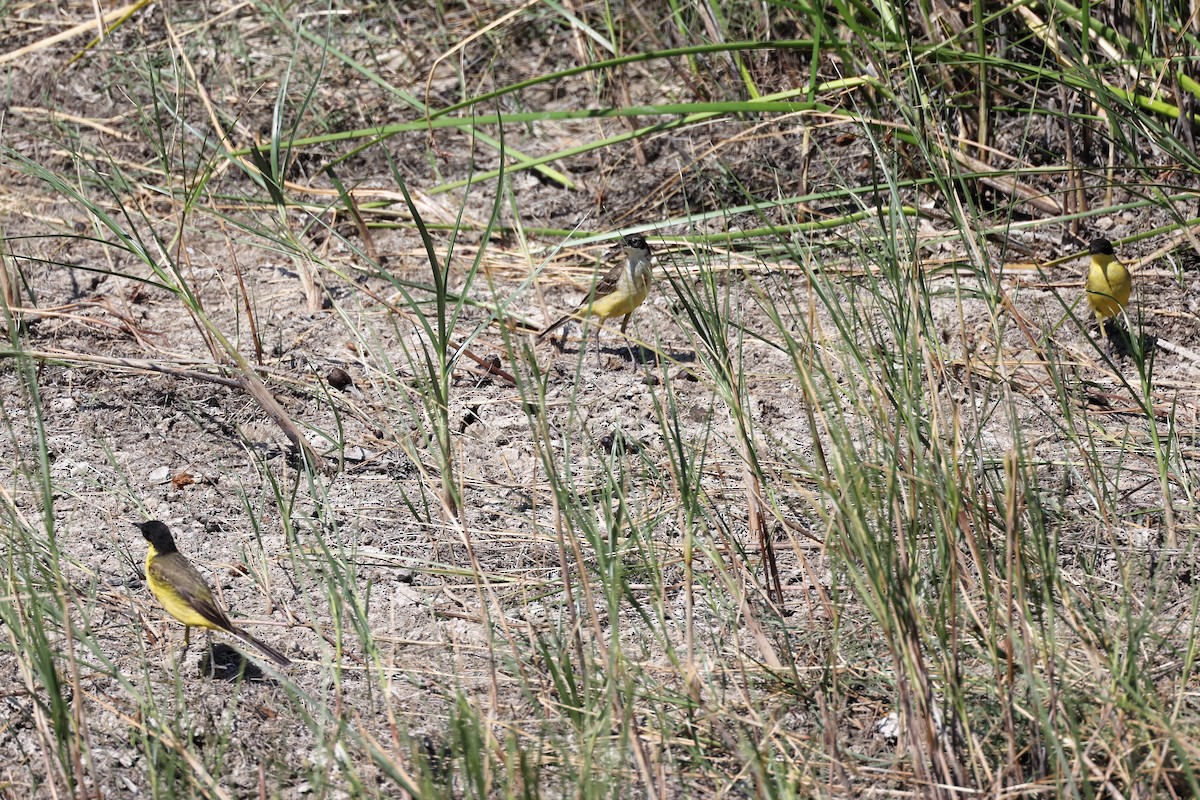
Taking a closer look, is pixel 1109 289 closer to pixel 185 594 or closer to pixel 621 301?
pixel 621 301

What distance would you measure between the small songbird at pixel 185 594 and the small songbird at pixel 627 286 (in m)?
1.98

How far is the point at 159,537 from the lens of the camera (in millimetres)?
3586

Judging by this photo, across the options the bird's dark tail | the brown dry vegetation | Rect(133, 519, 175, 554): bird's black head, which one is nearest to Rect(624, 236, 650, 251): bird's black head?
the brown dry vegetation

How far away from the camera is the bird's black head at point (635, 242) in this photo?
5176mm

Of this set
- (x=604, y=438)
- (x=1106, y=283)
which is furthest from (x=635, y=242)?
(x=1106, y=283)

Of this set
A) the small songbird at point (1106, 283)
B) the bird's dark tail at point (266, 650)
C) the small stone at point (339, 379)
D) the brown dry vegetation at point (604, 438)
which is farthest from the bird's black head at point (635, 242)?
the bird's dark tail at point (266, 650)

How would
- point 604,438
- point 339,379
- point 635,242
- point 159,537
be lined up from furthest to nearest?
point 635,242 < point 339,379 < point 604,438 < point 159,537

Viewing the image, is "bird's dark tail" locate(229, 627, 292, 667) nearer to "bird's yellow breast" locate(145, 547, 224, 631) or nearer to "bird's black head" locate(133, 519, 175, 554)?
"bird's yellow breast" locate(145, 547, 224, 631)

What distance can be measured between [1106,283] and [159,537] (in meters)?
3.48

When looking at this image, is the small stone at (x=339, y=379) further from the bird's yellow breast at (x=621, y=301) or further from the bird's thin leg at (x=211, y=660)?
the bird's thin leg at (x=211, y=660)

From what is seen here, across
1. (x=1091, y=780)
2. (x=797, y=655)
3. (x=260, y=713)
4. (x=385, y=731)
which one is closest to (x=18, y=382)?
(x=260, y=713)

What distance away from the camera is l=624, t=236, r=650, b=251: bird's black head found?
5176 mm

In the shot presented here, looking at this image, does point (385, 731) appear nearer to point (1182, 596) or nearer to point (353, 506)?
point (353, 506)

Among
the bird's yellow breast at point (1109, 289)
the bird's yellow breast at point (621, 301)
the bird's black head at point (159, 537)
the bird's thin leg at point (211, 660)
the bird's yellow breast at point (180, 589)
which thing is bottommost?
the bird's yellow breast at point (1109, 289)
